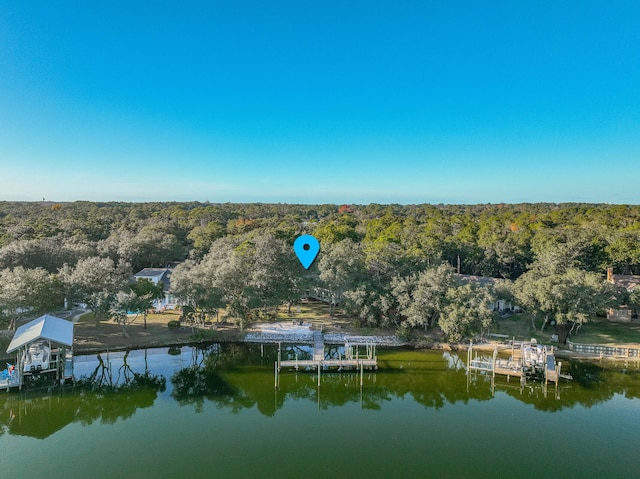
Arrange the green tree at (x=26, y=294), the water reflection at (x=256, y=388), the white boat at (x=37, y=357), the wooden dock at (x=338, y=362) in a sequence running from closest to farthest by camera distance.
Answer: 1. the water reflection at (x=256, y=388)
2. the white boat at (x=37, y=357)
3. the wooden dock at (x=338, y=362)
4. the green tree at (x=26, y=294)

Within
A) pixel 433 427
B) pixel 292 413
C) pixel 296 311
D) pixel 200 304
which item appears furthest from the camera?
pixel 296 311

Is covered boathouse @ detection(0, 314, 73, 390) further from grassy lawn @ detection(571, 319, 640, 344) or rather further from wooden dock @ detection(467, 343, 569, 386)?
grassy lawn @ detection(571, 319, 640, 344)

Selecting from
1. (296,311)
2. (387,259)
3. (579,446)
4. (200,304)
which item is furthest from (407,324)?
(200,304)

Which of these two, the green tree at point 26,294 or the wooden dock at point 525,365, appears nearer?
the wooden dock at point 525,365

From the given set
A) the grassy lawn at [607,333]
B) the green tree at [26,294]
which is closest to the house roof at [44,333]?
the green tree at [26,294]

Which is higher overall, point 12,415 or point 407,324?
point 407,324

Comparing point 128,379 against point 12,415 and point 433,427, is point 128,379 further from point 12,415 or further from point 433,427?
point 433,427

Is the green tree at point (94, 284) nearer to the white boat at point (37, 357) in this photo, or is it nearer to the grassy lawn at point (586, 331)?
the white boat at point (37, 357)
